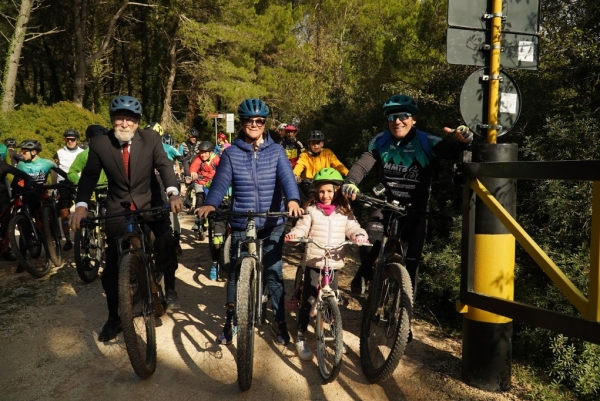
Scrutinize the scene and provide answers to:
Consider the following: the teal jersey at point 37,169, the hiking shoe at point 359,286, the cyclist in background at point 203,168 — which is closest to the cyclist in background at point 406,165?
the hiking shoe at point 359,286

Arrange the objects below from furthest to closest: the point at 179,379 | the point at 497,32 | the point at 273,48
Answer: the point at 273,48, the point at 179,379, the point at 497,32

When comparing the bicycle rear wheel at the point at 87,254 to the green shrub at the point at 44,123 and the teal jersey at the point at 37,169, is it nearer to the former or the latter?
the teal jersey at the point at 37,169

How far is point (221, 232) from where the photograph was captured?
6.56 meters

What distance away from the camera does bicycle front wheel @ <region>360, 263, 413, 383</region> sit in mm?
3316

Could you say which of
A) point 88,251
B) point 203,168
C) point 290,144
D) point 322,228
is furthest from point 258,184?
point 290,144

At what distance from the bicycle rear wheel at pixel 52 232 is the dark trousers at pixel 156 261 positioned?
104 inches

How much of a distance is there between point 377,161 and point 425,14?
23.1 ft

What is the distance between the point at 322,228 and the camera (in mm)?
4059

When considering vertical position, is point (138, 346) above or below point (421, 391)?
above

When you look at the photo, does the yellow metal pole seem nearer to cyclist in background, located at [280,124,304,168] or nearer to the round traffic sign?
the round traffic sign

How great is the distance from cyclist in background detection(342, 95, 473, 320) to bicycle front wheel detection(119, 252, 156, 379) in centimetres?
189

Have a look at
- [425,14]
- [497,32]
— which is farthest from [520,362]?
[425,14]

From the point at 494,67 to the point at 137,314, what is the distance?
130 inches

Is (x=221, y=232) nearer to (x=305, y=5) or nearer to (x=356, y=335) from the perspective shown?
(x=356, y=335)
